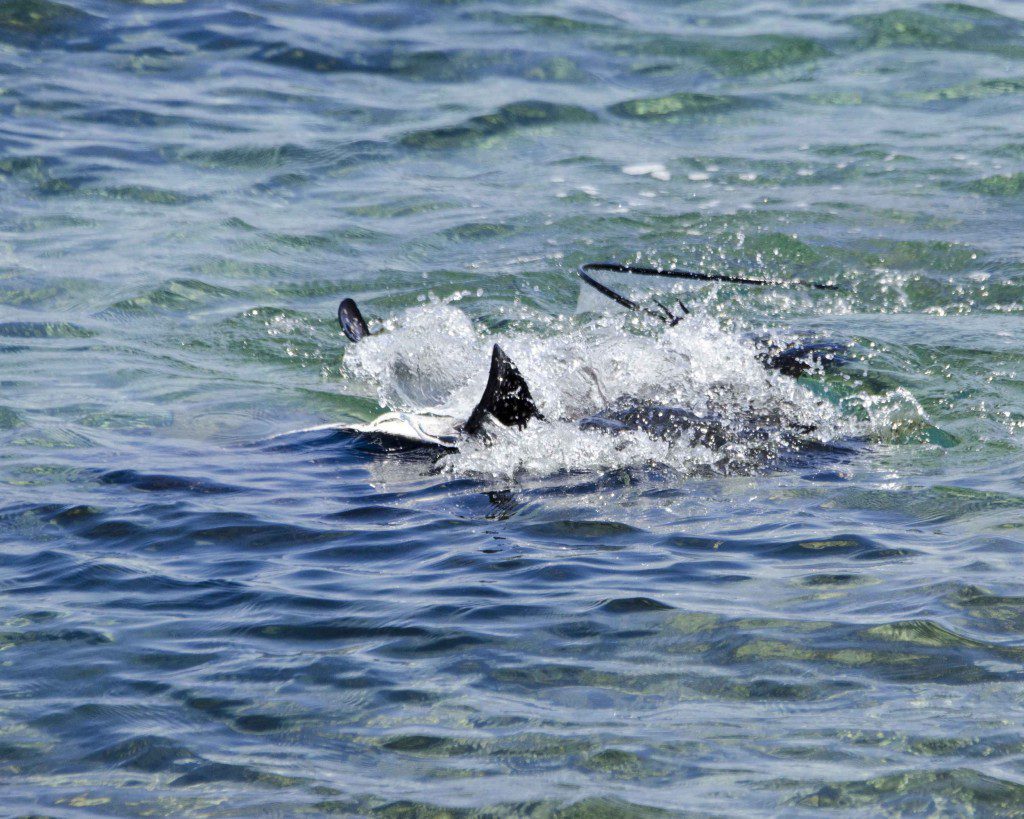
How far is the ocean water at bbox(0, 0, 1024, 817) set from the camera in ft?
10.5

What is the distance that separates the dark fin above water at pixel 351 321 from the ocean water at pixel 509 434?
0.11 m

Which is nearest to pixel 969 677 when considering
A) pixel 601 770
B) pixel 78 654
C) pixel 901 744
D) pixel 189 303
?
pixel 901 744

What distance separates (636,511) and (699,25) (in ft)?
30.0

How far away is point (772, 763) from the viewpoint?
3033 mm

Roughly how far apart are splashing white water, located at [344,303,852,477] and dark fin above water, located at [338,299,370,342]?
71 millimetres

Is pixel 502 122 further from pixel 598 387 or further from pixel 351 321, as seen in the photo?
pixel 598 387

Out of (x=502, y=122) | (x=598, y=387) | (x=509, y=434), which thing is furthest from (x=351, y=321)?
(x=502, y=122)

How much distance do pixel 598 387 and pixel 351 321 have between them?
1.49 meters

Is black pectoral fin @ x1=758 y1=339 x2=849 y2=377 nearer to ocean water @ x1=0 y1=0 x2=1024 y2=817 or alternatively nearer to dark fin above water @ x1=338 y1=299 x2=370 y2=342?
ocean water @ x1=0 y1=0 x2=1024 y2=817

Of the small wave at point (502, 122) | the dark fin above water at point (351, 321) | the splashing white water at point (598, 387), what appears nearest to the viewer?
the splashing white water at point (598, 387)

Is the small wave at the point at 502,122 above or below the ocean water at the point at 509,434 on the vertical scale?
above

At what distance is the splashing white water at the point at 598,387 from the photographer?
5109mm

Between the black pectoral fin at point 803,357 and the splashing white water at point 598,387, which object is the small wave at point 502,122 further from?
the black pectoral fin at point 803,357

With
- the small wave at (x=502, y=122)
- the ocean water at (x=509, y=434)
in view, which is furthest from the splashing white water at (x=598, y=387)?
the small wave at (x=502, y=122)
